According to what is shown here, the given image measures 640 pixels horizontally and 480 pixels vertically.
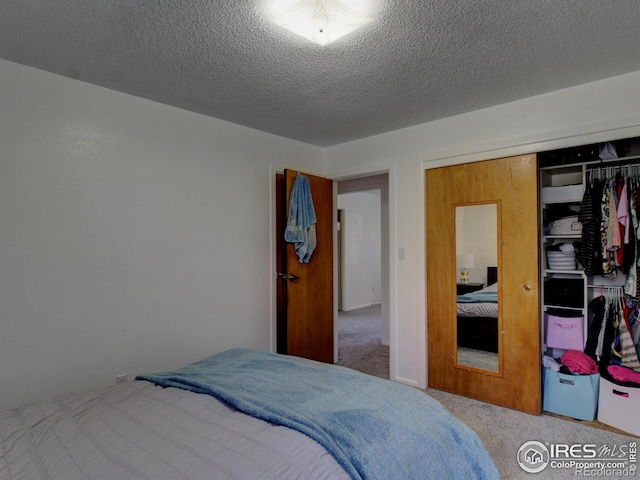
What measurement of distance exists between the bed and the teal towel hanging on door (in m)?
1.82

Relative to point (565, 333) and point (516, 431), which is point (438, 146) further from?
point (516, 431)

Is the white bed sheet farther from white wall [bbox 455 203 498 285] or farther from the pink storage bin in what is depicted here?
the pink storage bin

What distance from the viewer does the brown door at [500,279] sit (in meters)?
2.82

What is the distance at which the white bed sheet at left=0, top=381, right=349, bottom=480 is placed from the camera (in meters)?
1.09

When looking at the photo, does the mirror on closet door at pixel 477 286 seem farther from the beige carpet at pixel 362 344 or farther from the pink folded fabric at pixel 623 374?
the beige carpet at pixel 362 344

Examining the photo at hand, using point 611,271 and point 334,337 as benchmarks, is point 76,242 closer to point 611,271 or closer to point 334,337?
point 334,337

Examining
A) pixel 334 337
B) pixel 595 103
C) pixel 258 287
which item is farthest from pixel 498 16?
pixel 334 337

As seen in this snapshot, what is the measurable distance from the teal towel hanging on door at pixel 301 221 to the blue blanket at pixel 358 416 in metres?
1.71

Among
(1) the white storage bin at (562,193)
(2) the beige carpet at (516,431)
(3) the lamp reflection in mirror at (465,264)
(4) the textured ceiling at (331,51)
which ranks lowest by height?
(2) the beige carpet at (516,431)

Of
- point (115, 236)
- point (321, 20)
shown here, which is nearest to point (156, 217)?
point (115, 236)

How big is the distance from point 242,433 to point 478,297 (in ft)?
8.01

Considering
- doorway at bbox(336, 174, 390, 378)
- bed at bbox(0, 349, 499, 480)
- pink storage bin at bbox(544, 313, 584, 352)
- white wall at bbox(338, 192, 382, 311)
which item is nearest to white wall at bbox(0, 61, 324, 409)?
bed at bbox(0, 349, 499, 480)

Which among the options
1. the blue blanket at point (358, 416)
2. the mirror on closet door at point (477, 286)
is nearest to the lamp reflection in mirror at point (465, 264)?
the mirror on closet door at point (477, 286)

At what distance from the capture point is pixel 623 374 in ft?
8.53
